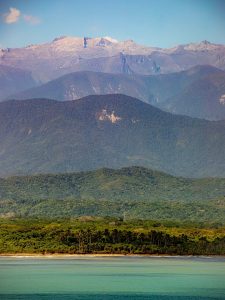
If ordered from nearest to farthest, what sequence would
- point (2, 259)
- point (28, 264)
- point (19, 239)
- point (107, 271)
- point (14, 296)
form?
point (14, 296) → point (107, 271) → point (28, 264) → point (2, 259) → point (19, 239)

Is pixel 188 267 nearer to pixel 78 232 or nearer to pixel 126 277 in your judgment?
pixel 126 277

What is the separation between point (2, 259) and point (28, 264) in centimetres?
1209

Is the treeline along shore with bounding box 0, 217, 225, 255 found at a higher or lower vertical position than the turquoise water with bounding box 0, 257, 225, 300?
lower

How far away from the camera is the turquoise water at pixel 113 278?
271 ft

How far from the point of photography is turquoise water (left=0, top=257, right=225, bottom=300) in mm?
82688

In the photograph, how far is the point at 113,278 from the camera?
97375 mm

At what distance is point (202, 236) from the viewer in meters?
146

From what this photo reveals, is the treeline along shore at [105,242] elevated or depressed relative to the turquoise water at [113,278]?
depressed

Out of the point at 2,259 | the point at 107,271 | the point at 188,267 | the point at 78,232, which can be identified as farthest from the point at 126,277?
the point at 78,232

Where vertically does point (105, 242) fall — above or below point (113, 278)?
below

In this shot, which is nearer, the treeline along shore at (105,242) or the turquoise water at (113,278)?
the turquoise water at (113,278)

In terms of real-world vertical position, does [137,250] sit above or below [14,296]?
below

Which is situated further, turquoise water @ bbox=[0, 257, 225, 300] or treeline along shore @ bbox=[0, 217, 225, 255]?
treeline along shore @ bbox=[0, 217, 225, 255]

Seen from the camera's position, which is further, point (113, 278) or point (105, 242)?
point (105, 242)
